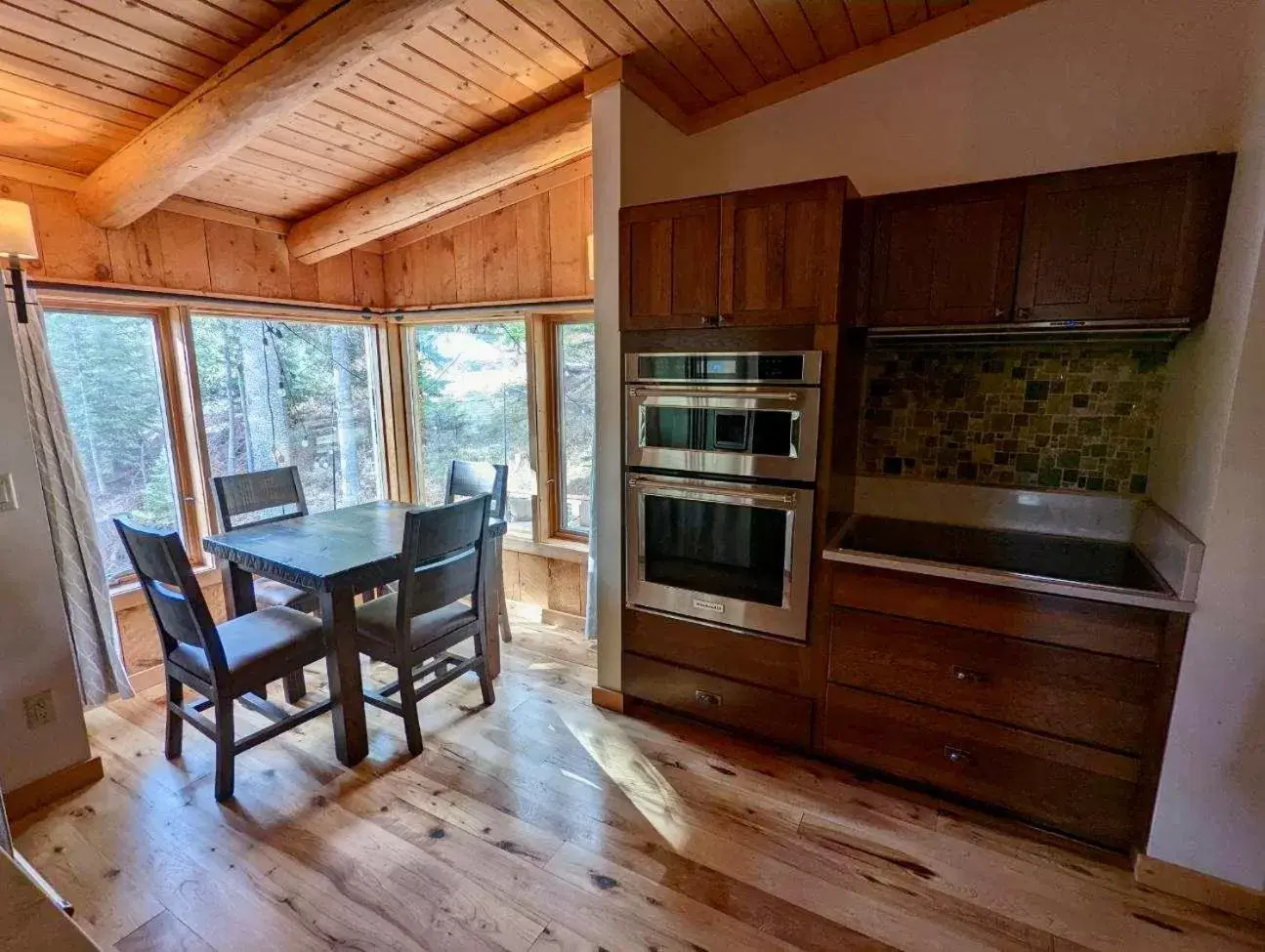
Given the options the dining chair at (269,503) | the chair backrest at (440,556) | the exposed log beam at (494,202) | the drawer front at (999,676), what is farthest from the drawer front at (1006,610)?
the dining chair at (269,503)

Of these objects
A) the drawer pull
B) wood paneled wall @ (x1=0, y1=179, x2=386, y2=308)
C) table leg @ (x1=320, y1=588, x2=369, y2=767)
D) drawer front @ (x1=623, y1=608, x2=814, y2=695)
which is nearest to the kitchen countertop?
the drawer pull

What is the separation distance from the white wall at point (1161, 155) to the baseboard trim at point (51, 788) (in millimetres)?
1932

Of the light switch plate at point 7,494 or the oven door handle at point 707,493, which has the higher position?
the light switch plate at point 7,494

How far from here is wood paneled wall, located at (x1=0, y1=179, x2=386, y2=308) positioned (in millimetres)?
2430

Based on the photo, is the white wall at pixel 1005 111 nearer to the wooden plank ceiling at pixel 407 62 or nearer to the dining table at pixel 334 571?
the wooden plank ceiling at pixel 407 62

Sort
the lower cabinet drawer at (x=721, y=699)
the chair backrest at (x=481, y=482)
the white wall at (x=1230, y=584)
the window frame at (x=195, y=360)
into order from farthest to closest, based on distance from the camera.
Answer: the chair backrest at (x=481, y=482)
the window frame at (x=195, y=360)
the lower cabinet drawer at (x=721, y=699)
the white wall at (x=1230, y=584)

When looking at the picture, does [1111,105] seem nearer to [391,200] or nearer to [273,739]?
[391,200]

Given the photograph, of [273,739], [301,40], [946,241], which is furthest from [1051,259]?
[273,739]

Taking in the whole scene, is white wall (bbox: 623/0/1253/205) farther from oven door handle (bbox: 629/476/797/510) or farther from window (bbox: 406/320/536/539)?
window (bbox: 406/320/536/539)

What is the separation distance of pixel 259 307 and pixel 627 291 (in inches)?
85.6

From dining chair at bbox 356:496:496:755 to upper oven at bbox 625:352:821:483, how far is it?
72 centimetres

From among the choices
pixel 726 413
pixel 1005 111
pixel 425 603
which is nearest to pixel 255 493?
pixel 425 603

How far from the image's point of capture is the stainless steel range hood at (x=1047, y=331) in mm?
1845

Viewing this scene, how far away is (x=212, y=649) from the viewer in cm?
197
